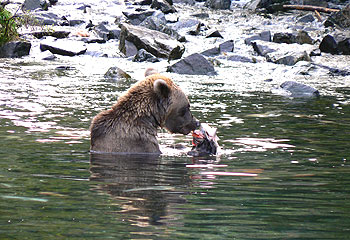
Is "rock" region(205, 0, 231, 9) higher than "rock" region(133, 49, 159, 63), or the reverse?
"rock" region(205, 0, 231, 9)

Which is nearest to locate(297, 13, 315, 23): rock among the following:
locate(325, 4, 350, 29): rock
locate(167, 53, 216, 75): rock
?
locate(325, 4, 350, 29): rock

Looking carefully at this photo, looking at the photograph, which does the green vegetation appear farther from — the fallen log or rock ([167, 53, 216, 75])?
the fallen log

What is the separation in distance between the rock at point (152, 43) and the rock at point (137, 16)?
A: 671 cm

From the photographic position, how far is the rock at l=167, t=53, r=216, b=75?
61.5ft

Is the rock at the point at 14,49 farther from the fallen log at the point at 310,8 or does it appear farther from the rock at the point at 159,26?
the fallen log at the point at 310,8

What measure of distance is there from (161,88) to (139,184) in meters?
2.20

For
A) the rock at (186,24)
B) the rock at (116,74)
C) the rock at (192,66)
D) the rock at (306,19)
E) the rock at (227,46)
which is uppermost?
the rock at (306,19)

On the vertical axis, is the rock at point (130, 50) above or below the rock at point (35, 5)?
below

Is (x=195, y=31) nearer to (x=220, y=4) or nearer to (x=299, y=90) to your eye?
(x=220, y=4)

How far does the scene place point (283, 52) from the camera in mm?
22891

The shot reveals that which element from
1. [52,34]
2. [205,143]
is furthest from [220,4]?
[205,143]

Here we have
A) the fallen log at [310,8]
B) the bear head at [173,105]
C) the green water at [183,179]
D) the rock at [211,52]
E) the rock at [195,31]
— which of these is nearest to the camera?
the green water at [183,179]

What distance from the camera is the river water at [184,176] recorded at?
3.77 m

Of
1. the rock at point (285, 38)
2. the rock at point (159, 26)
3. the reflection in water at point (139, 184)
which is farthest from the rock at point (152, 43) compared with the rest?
the reflection in water at point (139, 184)
